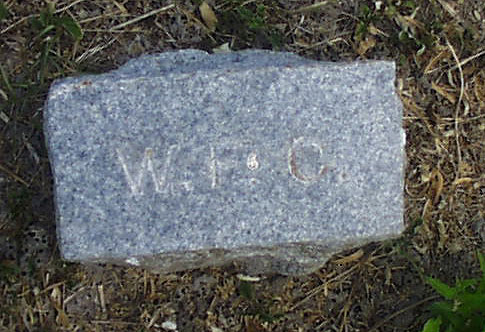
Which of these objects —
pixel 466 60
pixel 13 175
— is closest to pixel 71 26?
pixel 13 175

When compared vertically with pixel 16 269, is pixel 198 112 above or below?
above

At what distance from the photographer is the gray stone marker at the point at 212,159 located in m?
2.44

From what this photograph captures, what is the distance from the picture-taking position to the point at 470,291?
2.96m

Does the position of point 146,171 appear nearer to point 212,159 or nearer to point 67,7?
point 212,159

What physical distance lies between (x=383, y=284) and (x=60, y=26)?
1709 millimetres

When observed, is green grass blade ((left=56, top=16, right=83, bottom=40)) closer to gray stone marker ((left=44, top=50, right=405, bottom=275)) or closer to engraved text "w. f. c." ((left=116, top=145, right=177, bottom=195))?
gray stone marker ((left=44, top=50, right=405, bottom=275))

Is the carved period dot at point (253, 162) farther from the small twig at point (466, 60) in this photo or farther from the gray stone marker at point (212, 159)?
the small twig at point (466, 60)

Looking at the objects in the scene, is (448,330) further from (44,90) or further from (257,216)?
(44,90)

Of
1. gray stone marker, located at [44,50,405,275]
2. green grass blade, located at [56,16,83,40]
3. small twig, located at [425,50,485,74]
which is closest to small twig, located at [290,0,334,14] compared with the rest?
small twig, located at [425,50,485,74]

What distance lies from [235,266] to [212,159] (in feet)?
2.54

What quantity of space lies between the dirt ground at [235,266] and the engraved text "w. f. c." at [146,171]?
708 mm

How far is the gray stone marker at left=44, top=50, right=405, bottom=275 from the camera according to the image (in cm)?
244

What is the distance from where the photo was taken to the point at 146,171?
96.3 inches

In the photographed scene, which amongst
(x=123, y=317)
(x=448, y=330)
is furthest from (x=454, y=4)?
(x=123, y=317)
